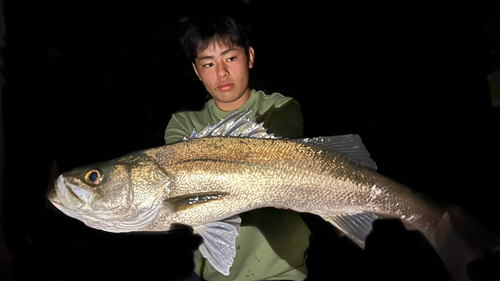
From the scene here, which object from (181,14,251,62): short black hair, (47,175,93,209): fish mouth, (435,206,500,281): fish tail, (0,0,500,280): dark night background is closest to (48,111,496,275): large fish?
(47,175,93,209): fish mouth

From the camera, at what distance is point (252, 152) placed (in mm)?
907

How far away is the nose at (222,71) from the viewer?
46.5 inches

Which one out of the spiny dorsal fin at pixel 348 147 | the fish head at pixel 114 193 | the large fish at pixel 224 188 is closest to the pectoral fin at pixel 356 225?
the large fish at pixel 224 188

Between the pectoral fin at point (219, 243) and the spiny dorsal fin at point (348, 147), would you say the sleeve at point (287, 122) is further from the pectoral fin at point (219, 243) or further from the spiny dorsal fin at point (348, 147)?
the pectoral fin at point (219, 243)

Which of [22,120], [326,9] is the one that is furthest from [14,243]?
[326,9]

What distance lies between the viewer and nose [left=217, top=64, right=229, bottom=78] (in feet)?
3.87

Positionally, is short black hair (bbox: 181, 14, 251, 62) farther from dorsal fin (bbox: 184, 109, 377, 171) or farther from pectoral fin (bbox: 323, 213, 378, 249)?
pectoral fin (bbox: 323, 213, 378, 249)

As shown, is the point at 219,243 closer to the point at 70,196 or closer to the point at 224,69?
the point at 70,196

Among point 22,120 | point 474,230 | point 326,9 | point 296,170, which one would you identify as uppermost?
→ point 326,9

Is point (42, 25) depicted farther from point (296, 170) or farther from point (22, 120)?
point (296, 170)

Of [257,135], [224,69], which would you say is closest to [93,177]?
[257,135]

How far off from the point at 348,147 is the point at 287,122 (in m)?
0.30

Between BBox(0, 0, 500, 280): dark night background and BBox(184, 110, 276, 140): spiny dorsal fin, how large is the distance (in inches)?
31.4

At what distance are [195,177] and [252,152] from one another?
0.76ft
